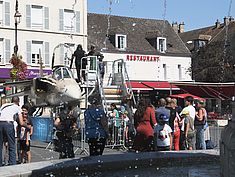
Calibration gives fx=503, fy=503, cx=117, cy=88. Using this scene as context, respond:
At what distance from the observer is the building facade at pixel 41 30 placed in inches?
1473

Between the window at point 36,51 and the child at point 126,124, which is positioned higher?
the window at point 36,51

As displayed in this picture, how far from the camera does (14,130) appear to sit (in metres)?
10.1

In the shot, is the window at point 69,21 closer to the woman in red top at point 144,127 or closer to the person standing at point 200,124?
the person standing at point 200,124

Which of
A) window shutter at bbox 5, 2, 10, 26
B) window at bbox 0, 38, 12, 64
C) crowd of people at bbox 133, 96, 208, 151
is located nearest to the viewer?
crowd of people at bbox 133, 96, 208, 151

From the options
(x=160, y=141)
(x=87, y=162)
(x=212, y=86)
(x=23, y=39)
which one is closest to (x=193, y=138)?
(x=160, y=141)

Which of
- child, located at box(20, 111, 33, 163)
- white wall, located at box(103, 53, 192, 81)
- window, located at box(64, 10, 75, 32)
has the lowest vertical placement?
child, located at box(20, 111, 33, 163)

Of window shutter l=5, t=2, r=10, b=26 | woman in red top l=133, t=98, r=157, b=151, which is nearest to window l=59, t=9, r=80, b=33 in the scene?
window shutter l=5, t=2, r=10, b=26

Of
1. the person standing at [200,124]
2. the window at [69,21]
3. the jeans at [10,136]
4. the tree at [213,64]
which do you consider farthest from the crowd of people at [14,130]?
the tree at [213,64]

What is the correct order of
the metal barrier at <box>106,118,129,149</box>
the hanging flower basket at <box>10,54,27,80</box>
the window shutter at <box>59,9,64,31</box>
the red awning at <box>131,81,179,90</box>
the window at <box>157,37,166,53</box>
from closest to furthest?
the metal barrier at <box>106,118,129,149</box>, the hanging flower basket at <box>10,54,27,80</box>, the window shutter at <box>59,9,64,31</box>, the red awning at <box>131,81,179,90</box>, the window at <box>157,37,166,53</box>

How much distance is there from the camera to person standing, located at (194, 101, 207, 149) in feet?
38.3

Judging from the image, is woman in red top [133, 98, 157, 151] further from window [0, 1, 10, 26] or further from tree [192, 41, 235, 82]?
tree [192, 41, 235, 82]

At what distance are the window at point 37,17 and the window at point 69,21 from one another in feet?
4.48

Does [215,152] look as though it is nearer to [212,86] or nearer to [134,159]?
[134,159]

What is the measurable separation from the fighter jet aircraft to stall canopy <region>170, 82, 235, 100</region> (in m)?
7.14
